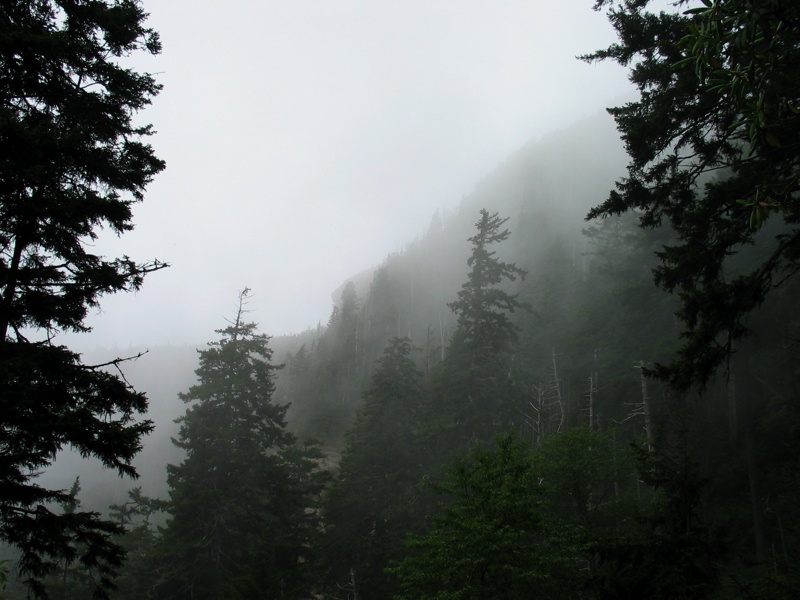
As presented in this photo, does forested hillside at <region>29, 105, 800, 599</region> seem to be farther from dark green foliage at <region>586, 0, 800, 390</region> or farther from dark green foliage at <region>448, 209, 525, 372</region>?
dark green foliage at <region>586, 0, 800, 390</region>

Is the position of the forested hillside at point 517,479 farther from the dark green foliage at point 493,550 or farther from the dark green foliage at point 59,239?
the dark green foliage at point 59,239

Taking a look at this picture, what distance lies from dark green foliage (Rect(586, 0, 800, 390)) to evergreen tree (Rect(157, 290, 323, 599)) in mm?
15798

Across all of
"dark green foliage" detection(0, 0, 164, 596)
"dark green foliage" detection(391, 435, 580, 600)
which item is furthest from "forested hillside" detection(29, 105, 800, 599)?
"dark green foliage" detection(0, 0, 164, 596)

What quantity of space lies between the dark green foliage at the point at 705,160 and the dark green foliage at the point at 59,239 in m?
7.75

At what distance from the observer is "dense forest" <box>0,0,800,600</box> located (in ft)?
20.0

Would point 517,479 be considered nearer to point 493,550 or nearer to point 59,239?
point 493,550

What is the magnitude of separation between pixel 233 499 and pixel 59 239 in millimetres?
15147

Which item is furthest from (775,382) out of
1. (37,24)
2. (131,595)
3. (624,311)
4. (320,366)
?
(320,366)

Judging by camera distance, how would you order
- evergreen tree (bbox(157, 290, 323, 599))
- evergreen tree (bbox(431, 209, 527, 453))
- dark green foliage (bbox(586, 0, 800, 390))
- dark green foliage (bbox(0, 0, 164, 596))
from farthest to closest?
evergreen tree (bbox(431, 209, 527, 453))
evergreen tree (bbox(157, 290, 323, 599))
dark green foliage (bbox(0, 0, 164, 596))
dark green foliage (bbox(586, 0, 800, 390))

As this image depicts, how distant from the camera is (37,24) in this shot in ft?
22.6

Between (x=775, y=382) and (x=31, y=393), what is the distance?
1052 inches

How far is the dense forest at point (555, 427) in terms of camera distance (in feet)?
20.0

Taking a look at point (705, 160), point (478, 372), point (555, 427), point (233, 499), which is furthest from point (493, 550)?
point (555, 427)

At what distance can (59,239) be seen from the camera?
24.1ft
